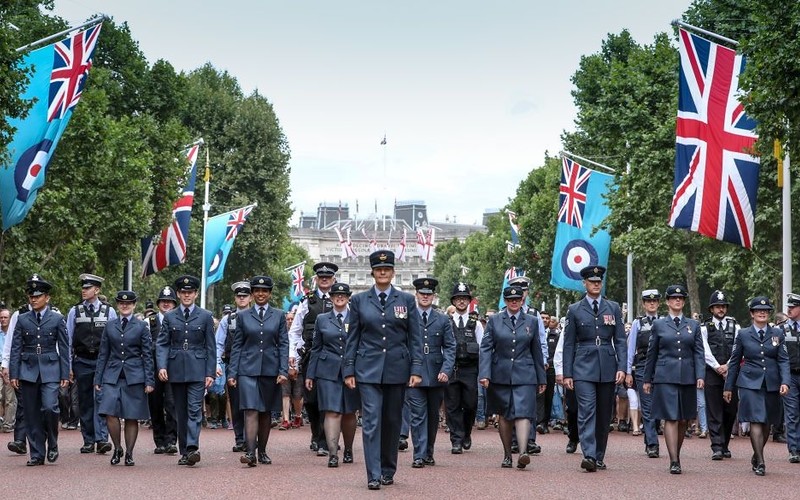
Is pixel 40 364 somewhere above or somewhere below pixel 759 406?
above

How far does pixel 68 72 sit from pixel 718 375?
43.2 feet

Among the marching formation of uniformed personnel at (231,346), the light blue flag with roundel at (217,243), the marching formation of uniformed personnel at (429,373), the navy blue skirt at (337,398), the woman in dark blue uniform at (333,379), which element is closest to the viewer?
the navy blue skirt at (337,398)

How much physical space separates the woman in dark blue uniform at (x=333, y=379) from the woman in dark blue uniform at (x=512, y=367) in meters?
1.70

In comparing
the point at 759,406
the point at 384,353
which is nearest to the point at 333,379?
the point at 384,353

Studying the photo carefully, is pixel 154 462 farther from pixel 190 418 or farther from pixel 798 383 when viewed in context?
pixel 798 383

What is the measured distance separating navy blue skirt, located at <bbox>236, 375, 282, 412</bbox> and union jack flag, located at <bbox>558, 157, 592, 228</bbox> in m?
27.8

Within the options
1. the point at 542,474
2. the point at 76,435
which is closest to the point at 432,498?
the point at 542,474

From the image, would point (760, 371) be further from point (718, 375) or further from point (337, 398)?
point (337, 398)

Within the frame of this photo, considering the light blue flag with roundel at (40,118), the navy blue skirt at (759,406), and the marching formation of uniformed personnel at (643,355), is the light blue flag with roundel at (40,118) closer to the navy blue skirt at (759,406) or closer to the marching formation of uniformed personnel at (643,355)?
the marching formation of uniformed personnel at (643,355)

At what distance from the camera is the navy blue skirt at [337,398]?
15.6 meters

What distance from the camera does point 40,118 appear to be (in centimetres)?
2655

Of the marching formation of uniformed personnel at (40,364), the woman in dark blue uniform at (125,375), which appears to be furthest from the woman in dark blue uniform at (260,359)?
the marching formation of uniformed personnel at (40,364)

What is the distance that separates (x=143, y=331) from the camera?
1683 centimetres

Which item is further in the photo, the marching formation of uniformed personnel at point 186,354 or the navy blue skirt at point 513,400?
the marching formation of uniformed personnel at point 186,354
